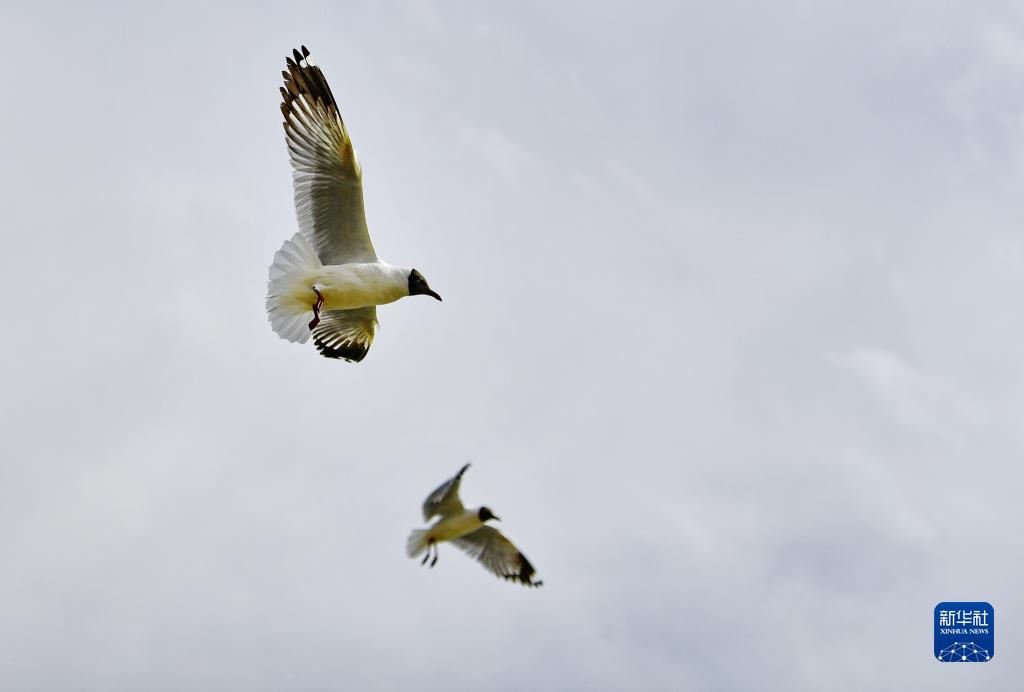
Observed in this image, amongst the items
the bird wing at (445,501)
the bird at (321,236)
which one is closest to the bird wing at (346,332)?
the bird at (321,236)

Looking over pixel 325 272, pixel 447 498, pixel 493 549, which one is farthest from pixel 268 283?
pixel 493 549

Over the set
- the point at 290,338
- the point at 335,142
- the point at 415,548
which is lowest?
the point at 415,548

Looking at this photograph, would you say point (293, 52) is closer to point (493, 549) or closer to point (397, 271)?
point (397, 271)

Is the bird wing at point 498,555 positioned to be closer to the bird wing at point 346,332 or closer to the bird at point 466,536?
the bird at point 466,536

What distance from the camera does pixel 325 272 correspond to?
1603 cm

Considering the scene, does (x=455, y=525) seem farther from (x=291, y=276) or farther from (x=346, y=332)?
(x=291, y=276)

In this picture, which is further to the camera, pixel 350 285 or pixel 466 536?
pixel 466 536

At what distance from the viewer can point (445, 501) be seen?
1677 cm

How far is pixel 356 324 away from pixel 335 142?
2439 mm

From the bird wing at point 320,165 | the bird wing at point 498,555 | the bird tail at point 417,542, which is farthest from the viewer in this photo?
the bird wing at point 498,555

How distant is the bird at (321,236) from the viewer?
1591 cm

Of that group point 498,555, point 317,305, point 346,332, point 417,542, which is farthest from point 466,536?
point 317,305

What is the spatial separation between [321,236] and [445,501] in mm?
3014

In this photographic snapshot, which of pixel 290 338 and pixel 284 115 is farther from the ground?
pixel 284 115
